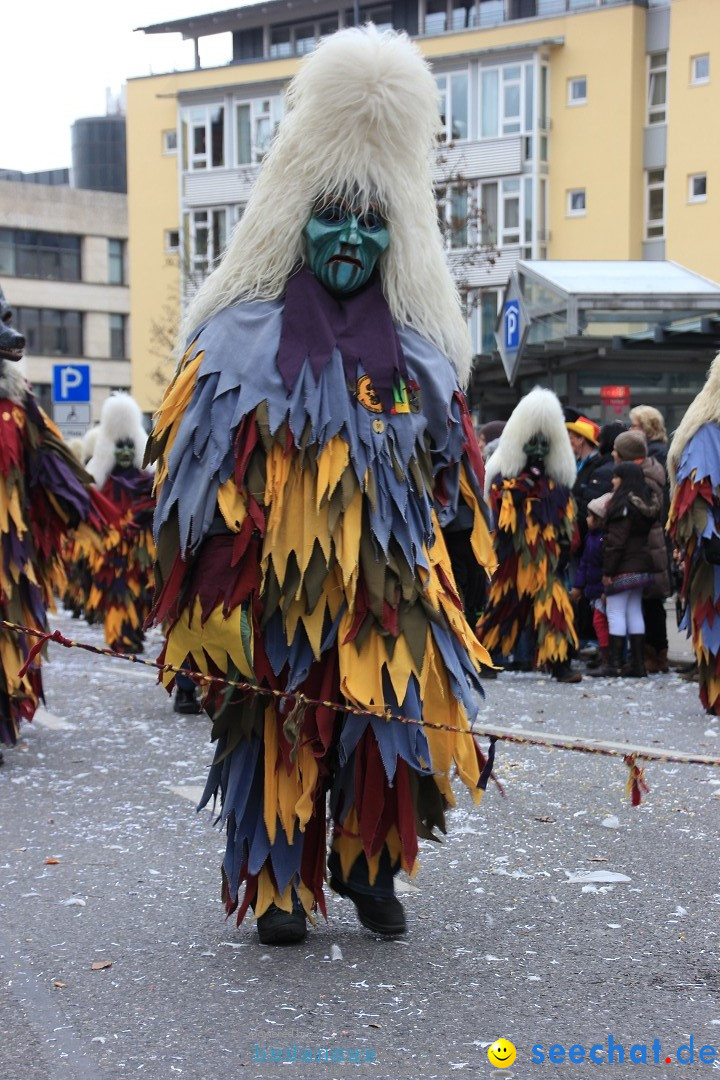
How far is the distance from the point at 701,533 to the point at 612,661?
294 cm

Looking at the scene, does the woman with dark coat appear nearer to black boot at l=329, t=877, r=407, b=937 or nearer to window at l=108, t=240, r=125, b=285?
black boot at l=329, t=877, r=407, b=937

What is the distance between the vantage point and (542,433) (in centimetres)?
1080

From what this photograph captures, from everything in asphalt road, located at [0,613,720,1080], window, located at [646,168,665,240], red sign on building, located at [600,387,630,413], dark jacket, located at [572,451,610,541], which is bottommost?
asphalt road, located at [0,613,720,1080]

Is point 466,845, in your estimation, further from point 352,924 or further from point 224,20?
point 224,20

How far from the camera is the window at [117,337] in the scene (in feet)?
189

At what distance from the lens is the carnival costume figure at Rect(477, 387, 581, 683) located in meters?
10.8

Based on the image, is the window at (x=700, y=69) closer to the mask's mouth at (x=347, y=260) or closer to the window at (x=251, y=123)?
the window at (x=251, y=123)

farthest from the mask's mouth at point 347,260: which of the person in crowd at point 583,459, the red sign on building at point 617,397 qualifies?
the red sign on building at point 617,397

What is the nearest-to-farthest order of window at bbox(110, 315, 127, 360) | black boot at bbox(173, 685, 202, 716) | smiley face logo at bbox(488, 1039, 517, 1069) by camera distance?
smiley face logo at bbox(488, 1039, 517, 1069) < black boot at bbox(173, 685, 202, 716) < window at bbox(110, 315, 127, 360)

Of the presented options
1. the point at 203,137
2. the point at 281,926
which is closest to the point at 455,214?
the point at 203,137

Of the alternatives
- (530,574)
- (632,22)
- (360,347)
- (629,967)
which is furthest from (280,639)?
(632,22)

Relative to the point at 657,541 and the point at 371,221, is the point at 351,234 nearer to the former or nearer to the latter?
the point at 371,221

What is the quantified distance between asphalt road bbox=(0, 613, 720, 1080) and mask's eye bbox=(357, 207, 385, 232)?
1983mm

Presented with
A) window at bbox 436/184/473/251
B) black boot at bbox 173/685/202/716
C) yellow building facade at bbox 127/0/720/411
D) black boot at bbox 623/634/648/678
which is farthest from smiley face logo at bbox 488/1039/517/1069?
yellow building facade at bbox 127/0/720/411
